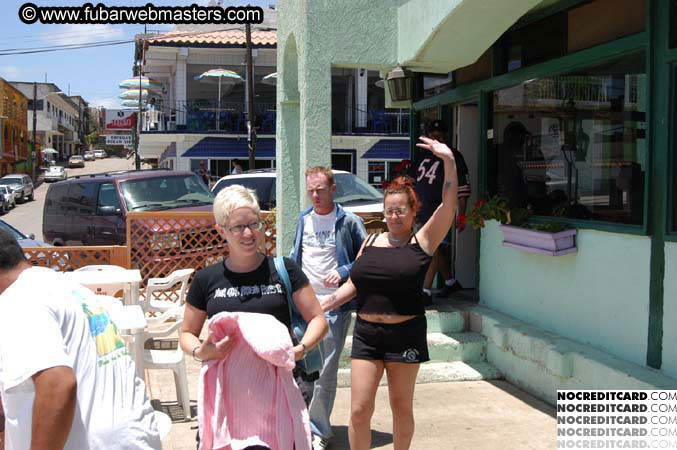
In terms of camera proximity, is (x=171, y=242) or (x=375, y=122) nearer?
(x=171, y=242)

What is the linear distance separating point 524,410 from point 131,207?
832 centimetres

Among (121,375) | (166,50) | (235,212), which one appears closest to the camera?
(121,375)

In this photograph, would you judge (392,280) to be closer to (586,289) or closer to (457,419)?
(457,419)

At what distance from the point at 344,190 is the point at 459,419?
756 cm

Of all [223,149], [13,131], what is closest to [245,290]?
[223,149]

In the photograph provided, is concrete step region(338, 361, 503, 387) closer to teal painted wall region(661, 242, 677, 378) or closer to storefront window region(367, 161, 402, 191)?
teal painted wall region(661, 242, 677, 378)

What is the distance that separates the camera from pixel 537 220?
258 inches

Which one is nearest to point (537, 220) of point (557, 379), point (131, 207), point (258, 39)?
point (557, 379)

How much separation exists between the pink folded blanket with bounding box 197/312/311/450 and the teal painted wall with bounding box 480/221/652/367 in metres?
3.06

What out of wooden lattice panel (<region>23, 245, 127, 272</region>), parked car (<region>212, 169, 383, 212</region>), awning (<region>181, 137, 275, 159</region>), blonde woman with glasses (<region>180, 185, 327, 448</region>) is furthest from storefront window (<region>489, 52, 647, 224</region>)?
awning (<region>181, 137, 275, 159</region>)

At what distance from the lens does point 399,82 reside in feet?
25.1

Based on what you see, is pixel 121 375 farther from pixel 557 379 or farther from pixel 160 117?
pixel 160 117

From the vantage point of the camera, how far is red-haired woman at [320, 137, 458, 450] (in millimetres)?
4215

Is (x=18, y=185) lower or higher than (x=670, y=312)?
higher
